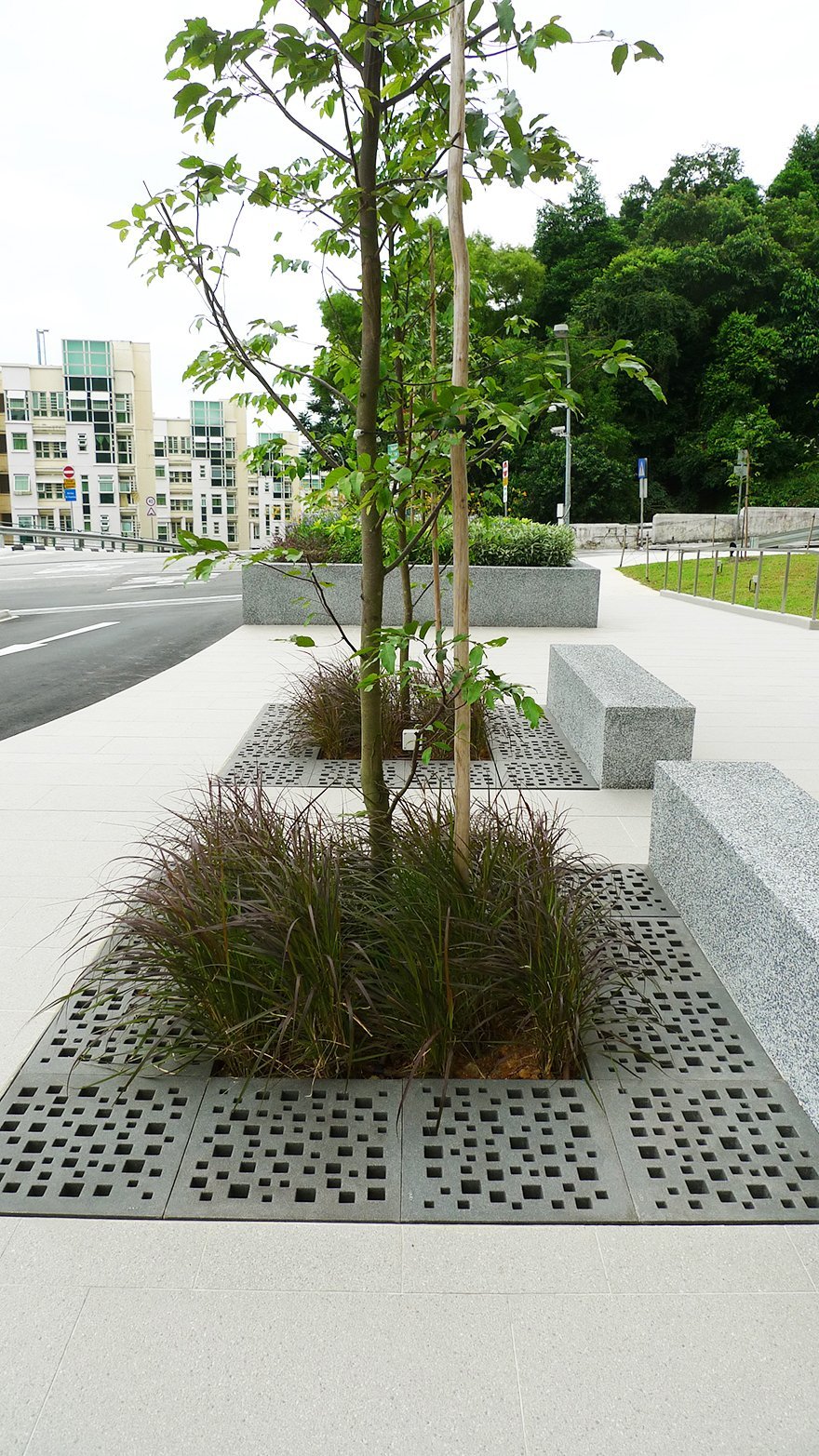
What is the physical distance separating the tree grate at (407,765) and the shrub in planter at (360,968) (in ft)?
7.00

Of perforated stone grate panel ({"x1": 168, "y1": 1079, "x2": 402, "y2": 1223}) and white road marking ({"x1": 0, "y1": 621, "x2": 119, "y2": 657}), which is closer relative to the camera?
perforated stone grate panel ({"x1": 168, "y1": 1079, "x2": 402, "y2": 1223})

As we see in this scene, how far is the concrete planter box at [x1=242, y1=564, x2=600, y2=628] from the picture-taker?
12742 millimetres

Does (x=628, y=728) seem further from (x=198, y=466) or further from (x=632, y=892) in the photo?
(x=198, y=466)

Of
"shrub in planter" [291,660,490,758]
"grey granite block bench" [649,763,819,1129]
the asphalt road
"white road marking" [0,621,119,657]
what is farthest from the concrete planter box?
"grey granite block bench" [649,763,819,1129]

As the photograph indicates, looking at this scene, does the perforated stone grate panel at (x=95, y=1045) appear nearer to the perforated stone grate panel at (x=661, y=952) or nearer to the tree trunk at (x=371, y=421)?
the tree trunk at (x=371, y=421)

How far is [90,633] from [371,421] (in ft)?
37.3

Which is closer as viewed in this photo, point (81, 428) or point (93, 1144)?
point (93, 1144)

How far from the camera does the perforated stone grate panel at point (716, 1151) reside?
231 centimetres

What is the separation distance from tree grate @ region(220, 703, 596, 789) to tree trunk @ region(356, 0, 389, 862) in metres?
1.82

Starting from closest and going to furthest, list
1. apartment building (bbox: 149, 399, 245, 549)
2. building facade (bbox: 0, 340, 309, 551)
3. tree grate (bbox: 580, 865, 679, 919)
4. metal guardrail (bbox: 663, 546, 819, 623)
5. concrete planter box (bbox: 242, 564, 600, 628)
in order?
tree grate (bbox: 580, 865, 679, 919) < concrete planter box (bbox: 242, 564, 600, 628) < metal guardrail (bbox: 663, 546, 819, 623) < building facade (bbox: 0, 340, 309, 551) < apartment building (bbox: 149, 399, 245, 549)

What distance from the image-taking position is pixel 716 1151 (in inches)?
98.2

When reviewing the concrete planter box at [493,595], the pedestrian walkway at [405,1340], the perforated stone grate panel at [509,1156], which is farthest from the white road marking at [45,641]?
the perforated stone grate panel at [509,1156]

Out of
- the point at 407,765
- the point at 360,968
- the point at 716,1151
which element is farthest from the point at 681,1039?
the point at 407,765

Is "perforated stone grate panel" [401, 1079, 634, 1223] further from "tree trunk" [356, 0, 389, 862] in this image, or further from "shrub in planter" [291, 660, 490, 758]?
"shrub in planter" [291, 660, 490, 758]
